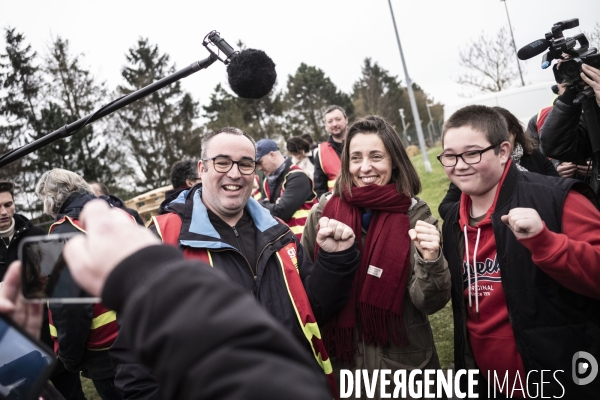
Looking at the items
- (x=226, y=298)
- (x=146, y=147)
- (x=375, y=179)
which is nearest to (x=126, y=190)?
(x=146, y=147)

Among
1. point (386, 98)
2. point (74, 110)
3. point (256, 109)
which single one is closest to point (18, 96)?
point (74, 110)

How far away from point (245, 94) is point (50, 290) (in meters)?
1.09

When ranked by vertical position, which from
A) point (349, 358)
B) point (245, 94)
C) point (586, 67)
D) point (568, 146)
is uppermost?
point (245, 94)

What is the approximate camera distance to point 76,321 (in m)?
2.68

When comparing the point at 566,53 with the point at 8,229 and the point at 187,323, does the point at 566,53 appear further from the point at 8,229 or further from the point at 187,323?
the point at 8,229

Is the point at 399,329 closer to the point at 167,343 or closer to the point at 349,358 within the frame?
A: the point at 349,358

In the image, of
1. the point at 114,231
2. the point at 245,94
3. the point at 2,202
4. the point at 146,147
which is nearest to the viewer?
the point at 114,231

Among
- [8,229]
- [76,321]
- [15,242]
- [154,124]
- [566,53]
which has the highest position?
[154,124]

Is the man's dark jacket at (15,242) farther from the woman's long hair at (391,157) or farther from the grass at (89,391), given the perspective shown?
the woman's long hair at (391,157)

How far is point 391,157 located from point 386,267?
69cm

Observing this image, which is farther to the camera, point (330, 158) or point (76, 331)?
point (330, 158)

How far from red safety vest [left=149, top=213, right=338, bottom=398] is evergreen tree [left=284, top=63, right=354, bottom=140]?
109ft

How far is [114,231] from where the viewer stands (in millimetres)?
753

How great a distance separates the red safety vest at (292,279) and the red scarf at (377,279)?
0.24 meters
